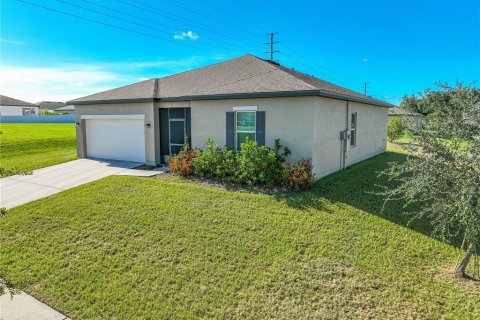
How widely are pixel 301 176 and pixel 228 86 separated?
4716 mm

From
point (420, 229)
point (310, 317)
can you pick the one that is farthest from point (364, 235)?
point (310, 317)

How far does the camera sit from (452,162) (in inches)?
179

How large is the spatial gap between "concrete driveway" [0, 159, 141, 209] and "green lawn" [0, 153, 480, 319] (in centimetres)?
108

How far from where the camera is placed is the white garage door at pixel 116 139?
13258 millimetres

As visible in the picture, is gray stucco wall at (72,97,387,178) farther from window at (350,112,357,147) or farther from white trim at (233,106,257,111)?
window at (350,112,357,147)

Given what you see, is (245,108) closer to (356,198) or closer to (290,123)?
(290,123)

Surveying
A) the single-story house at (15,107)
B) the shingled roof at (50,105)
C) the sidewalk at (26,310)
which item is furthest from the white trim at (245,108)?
the shingled roof at (50,105)

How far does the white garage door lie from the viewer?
1326 cm

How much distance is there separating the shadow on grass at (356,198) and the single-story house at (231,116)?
0.85 meters

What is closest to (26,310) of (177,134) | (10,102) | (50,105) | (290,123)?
(290,123)

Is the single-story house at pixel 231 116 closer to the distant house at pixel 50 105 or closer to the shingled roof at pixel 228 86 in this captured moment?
the shingled roof at pixel 228 86

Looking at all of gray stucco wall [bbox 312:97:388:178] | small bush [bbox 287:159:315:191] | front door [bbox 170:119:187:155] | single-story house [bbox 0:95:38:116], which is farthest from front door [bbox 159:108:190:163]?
single-story house [bbox 0:95:38:116]

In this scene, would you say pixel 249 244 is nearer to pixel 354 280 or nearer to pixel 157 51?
pixel 354 280

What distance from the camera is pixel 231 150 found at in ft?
33.4
